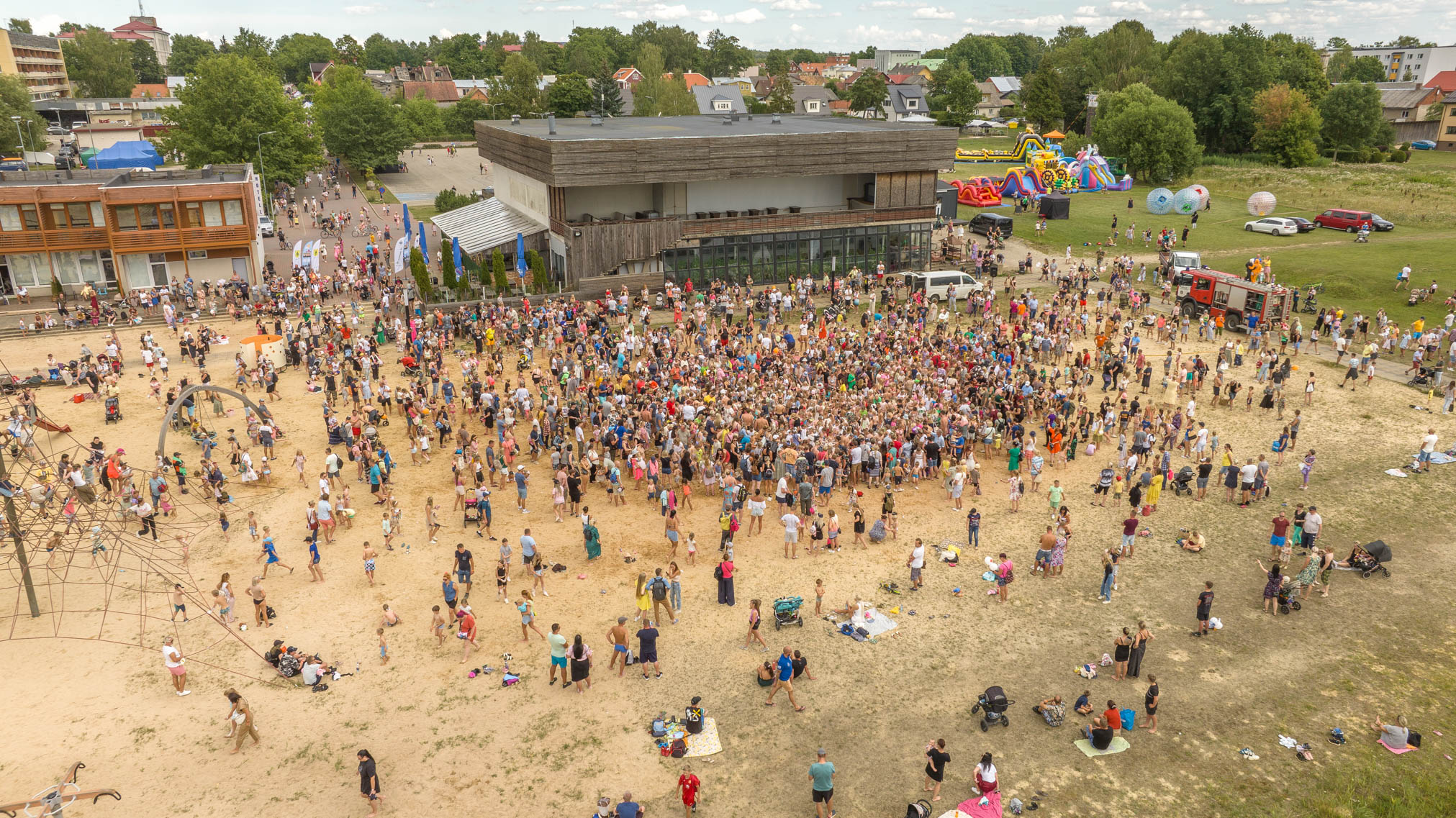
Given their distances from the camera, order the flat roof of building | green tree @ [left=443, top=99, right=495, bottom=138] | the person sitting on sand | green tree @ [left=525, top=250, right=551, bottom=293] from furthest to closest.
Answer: green tree @ [left=443, top=99, right=495, bottom=138]
the flat roof of building
green tree @ [left=525, top=250, right=551, bottom=293]
the person sitting on sand

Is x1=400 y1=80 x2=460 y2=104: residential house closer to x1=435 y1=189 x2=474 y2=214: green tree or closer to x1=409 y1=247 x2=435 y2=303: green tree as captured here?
x1=435 y1=189 x2=474 y2=214: green tree

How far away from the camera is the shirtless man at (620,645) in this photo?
15.6 m

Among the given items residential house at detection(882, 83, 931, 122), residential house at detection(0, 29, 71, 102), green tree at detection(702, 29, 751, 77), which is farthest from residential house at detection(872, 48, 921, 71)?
residential house at detection(0, 29, 71, 102)

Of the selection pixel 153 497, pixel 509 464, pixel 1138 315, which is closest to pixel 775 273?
pixel 1138 315

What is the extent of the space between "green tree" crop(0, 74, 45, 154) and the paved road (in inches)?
1160

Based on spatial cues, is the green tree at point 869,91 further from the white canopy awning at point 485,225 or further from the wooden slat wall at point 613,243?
the wooden slat wall at point 613,243

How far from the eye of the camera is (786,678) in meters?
14.8

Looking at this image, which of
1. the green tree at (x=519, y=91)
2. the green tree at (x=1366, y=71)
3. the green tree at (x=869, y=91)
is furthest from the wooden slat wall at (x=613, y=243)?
the green tree at (x=1366, y=71)

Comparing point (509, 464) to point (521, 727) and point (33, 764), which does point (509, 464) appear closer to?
point (521, 727)

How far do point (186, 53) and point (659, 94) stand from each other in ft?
502

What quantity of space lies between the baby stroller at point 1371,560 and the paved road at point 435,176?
203 feet

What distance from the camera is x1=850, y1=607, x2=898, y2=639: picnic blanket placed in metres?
17.0

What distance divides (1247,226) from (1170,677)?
46373mm

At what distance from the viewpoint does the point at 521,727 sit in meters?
14.5
